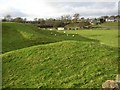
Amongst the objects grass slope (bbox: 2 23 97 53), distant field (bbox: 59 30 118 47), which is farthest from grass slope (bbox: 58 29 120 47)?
grass slope (bbox: 2 23 97 53)

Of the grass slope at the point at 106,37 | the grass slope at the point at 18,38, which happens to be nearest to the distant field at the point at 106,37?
the grass slope at the point at 106,37

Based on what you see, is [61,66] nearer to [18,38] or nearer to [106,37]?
[18,38]

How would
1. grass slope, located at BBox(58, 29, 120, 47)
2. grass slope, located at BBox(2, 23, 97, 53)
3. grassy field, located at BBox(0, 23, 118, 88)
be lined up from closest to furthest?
grassy field, located at BBox(0, 23, 118, 88) < grass slope, located at BBox(2, 23, 97, 53) < grass slope, located at BBox(58, 29, 120, 47)

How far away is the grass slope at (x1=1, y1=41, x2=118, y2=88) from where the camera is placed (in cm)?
1443

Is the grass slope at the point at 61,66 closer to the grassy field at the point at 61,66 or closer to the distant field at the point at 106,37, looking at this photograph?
the grassy field at the point at 61,66

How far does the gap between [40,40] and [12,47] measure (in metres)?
4.85

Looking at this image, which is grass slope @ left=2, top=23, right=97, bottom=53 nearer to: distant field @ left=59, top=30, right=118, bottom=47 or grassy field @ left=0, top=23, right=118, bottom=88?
distant field @ left=59, top=30, right=118, bottom=47

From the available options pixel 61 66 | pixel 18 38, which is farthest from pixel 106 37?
pixel 61 66

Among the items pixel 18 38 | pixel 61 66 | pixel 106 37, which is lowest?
pixel 61 66

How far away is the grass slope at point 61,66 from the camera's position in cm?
1443

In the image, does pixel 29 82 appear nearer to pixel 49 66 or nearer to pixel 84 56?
pixel 49 66

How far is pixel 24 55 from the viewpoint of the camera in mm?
18859

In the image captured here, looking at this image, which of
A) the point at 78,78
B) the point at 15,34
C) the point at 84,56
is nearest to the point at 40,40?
the point at 15,34

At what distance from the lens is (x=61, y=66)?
16375 millimetres
